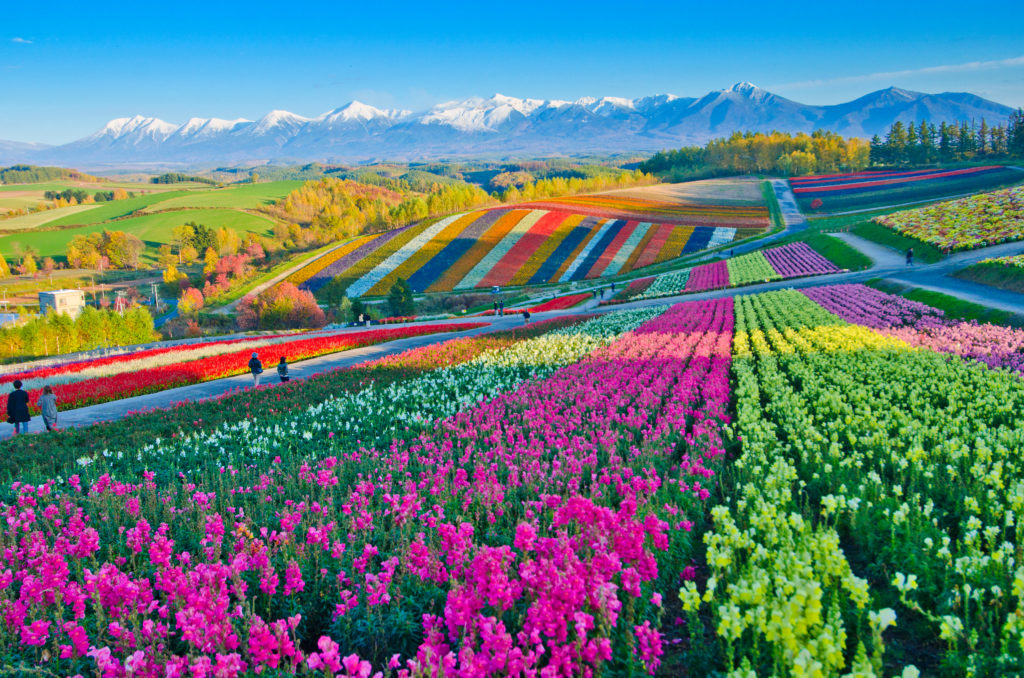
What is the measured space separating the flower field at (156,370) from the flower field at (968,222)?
40.0 m

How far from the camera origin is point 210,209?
156 m

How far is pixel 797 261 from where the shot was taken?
2052 inches

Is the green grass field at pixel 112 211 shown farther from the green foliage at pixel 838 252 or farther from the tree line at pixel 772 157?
the green foliage at pixel 838 252

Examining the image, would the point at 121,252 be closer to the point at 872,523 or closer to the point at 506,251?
the point at 506,251

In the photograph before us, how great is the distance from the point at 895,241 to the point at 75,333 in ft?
257

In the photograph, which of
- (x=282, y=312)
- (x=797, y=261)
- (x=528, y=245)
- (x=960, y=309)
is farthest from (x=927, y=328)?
(x=528, y=245)

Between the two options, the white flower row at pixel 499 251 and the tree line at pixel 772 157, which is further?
the tree line at pixel 772 157

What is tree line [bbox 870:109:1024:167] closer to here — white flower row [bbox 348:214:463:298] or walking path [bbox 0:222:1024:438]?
walking path [bbox 0:222:1024:438]

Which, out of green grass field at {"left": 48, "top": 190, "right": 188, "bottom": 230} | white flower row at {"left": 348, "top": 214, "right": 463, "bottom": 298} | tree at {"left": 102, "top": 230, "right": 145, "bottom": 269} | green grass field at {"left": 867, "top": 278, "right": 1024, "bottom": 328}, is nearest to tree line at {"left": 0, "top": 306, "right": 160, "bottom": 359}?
white flower row at {"left": 348, "top": 214, "right": 463, "bottom": 298}

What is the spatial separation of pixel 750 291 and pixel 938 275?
10829 millimetres

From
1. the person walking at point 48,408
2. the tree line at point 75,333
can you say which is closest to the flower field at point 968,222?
the person walking at point 48,408

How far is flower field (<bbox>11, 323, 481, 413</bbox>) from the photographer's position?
2047 cm

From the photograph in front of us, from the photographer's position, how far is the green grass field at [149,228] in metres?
128

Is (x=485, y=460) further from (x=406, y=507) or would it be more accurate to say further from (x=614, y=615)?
(x=614, y=615)
